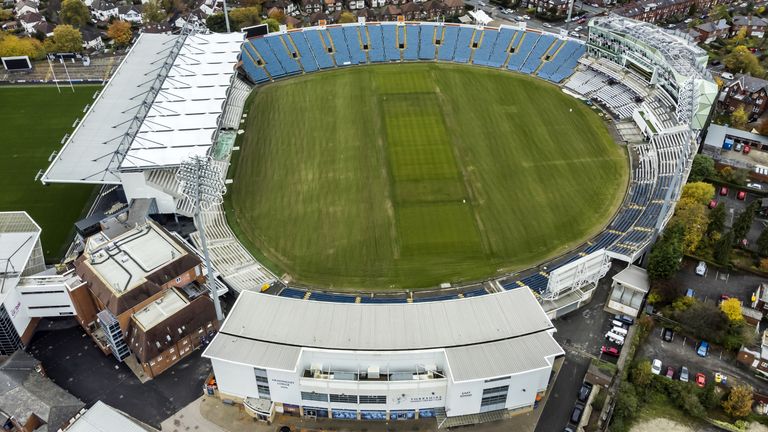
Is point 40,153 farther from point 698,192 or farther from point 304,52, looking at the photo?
point 698,192

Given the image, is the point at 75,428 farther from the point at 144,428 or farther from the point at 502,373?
the point at 502,373

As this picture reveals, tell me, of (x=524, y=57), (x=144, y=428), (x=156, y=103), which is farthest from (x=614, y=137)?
(x=144, y=428)

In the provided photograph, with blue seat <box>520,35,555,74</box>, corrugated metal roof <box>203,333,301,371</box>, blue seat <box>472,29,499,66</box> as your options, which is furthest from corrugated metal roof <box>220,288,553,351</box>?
blue seat <box>472,29,499,66</box>

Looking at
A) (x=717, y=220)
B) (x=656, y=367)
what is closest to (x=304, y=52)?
(x=717, y=220)

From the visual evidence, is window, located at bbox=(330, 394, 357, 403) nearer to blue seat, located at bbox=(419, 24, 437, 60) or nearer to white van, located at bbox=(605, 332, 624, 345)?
white van, located at bbox=(605, 332, 624, 345)

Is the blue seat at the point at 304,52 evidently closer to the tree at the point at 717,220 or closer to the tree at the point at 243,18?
the tree at the point at 243,18

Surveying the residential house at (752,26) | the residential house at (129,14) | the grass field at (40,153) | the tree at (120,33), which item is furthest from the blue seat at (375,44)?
the residential house at (752,26)
